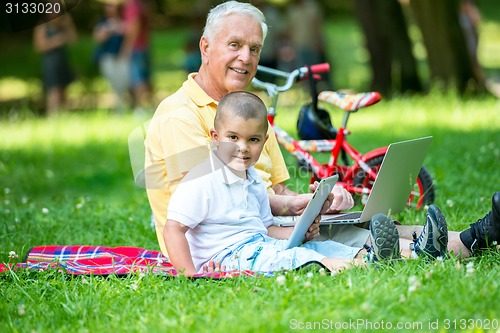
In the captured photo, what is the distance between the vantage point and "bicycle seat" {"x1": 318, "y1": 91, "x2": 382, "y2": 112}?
5980 millimetres

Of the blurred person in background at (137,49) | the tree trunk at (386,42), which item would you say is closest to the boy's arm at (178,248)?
the blurred person in background at (137,49)

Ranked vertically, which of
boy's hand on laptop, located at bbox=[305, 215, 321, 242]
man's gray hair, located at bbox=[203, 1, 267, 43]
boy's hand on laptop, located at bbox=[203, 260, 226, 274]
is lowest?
boy's hand on laptop, located at bbox=[203, 260, 226, 274]

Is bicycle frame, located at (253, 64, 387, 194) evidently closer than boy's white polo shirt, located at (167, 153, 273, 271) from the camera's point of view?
No

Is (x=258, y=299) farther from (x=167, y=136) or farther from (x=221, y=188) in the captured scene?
(x=167, y=136)

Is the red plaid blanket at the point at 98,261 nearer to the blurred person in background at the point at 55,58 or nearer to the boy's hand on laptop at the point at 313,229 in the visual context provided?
the boy's hand on laptop at the point at 313,229

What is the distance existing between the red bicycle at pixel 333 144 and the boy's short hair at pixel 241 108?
68.6 inches

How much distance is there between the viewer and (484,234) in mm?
4289

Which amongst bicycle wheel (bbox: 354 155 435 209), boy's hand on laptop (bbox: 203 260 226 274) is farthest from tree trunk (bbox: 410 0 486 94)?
boy's hand on laptop (bbox: 203 260 226 274)

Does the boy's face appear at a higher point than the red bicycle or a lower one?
higher

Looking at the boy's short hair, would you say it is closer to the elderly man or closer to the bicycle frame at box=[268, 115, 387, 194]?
the elderly man

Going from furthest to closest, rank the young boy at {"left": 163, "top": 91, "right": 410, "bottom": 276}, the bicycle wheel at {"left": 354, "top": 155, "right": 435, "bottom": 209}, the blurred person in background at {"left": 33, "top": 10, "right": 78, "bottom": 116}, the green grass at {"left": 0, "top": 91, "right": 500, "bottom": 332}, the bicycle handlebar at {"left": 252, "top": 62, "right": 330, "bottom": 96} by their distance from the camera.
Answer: the blurred person in background at {"left": 33, "top": 10, "right": 78, "bottom": 116} < the bicycle handlebar at {"left": 252, "top": 62, "right": 330, "bottom": 96} < the bicycle wheel at {"left": 354, "top": 155, "right": 435, "bottom": 209} < the young boy at {"left": 163, "top": 91, "right": 410, "bottom": 276} < the green grass at {"left": 0, "top": 91, "right": 500, "bottom": 332}

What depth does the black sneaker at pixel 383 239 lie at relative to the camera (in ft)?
13.2

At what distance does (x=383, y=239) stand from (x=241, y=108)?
85 cm

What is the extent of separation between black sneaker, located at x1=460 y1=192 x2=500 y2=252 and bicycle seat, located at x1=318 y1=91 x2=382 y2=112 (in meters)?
1.77
